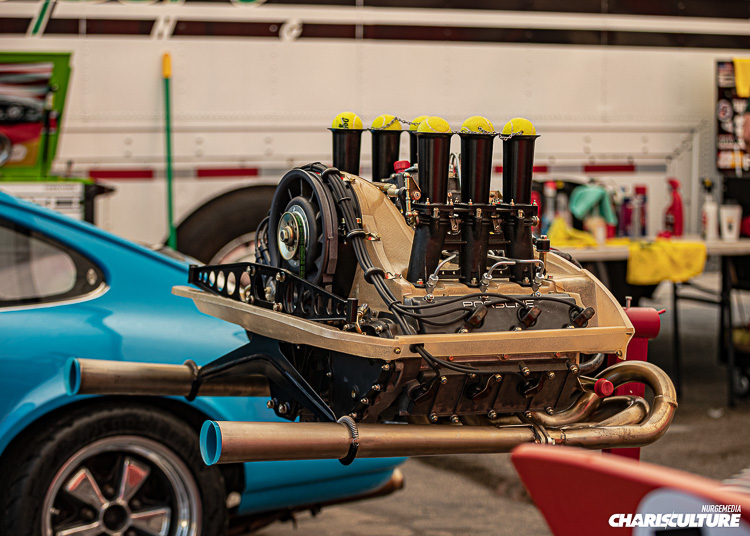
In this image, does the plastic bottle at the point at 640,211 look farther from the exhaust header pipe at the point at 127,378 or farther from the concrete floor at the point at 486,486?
the exhaust header pipe at the point at 127,378

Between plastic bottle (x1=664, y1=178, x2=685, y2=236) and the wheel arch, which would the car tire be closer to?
the wheel arch

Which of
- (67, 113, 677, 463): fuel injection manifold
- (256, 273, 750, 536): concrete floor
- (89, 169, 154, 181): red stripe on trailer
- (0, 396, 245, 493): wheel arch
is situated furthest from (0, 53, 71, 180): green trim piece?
(67, 113, 677, 463): fuel injection manifold

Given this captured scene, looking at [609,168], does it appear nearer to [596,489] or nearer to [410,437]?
[410,437]

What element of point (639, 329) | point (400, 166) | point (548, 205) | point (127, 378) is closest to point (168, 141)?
point (548, 205)

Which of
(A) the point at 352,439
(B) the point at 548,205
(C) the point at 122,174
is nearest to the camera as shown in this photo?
(A) the point at 352,439

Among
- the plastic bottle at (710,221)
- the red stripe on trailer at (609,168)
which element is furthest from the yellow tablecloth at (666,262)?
the red stripe on trailer at (609,168)

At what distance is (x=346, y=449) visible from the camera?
6.70 ft

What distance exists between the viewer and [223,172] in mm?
7082

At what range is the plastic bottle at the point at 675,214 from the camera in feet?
24.6

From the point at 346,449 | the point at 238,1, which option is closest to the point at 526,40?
the point at 238,1

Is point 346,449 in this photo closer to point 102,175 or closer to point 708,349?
point 102,175

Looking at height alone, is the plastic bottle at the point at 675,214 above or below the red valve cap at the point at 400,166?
below

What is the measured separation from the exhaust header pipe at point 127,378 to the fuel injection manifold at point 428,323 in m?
0.23

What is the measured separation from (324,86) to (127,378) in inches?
188
